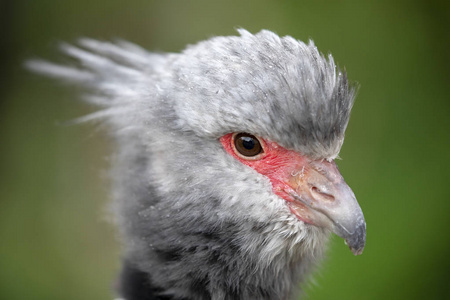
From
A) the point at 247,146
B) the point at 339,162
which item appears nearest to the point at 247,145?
the point at 247,146

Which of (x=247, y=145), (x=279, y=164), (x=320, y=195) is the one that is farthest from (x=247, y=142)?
(x=320, y=195)

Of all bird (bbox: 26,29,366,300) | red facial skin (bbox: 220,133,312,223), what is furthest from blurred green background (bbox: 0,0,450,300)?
red facial skin (bbox: 220,133,312,223)

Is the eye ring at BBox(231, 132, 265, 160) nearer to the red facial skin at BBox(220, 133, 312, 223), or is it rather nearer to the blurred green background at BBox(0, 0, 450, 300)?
the red facial skin at BBox(220, 133, 312, 223)

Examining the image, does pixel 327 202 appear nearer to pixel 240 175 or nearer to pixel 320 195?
pixel 320 195

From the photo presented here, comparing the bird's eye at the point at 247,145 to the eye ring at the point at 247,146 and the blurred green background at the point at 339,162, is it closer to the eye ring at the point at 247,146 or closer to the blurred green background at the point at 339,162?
the eye ring at the point at 247,146

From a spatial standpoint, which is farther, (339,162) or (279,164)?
(339,162)

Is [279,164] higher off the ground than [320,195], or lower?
higher

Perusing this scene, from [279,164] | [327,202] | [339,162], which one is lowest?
[327,202]
